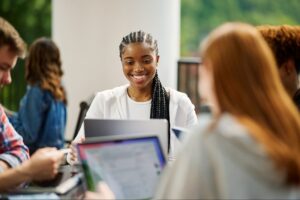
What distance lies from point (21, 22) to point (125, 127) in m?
4.04

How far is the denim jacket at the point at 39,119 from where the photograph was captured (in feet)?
12.8

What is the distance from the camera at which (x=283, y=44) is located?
Answer: 6.52 feet

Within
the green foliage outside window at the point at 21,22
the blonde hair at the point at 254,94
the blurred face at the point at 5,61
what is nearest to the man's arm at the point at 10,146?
the blurred face at the point at 5,61

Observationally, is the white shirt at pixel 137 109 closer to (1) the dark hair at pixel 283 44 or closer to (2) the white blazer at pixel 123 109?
(2) the white blazer at pixel 123 109

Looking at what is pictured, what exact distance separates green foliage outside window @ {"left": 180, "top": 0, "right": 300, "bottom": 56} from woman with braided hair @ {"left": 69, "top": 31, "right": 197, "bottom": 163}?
2.61 metres

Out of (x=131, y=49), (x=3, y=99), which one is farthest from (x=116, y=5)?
(x=3, y=99)

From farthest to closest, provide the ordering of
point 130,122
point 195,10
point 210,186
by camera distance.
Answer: point 195,10
point 130,122
point 210,186

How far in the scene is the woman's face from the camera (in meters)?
2.52

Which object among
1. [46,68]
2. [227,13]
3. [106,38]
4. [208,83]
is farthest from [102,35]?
[208,83]

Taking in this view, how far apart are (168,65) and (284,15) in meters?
1.68

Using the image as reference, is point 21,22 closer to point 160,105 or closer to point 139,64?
point 139,64

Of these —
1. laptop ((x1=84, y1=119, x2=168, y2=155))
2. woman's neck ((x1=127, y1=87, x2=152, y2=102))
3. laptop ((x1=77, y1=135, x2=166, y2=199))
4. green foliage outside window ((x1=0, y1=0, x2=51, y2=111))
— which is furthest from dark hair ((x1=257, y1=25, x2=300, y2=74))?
green foliage outside window ((x1=0, y1=0, x2=51, y2=111))

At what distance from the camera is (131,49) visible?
254 cm

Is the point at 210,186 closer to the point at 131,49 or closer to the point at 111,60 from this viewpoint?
the point at 131,49
